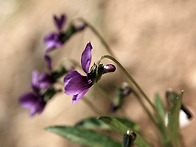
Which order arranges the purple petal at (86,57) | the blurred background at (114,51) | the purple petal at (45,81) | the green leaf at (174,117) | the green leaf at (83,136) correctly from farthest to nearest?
the blurred background at (114,51)
the purple petal at (45,81)
the green leaf at (83,136)
the green leaf at (174,117)
the purple petal at (86,57)

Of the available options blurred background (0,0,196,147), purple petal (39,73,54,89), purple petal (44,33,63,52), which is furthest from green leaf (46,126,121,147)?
blurred background (0,0,196,147)

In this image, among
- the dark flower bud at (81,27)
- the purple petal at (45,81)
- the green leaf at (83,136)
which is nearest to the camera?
the green leaf at (83,136)

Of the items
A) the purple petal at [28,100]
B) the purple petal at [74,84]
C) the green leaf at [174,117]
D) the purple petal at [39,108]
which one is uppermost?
the purple petal at [28,100]

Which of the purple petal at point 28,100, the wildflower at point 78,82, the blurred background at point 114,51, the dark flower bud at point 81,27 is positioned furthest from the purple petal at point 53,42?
the blurred background at point 114,51

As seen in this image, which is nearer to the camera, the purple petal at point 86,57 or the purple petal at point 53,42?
the purple petal at point 86,57

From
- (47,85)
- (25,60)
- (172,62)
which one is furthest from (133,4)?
(47,85)

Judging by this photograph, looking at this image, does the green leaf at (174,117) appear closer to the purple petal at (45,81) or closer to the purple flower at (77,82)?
the purple flower at (77,82)

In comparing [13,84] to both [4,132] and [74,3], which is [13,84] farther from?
[74,3]

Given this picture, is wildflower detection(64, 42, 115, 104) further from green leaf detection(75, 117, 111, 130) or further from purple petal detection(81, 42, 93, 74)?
green leaf detection(75, 117, 111, 130)
